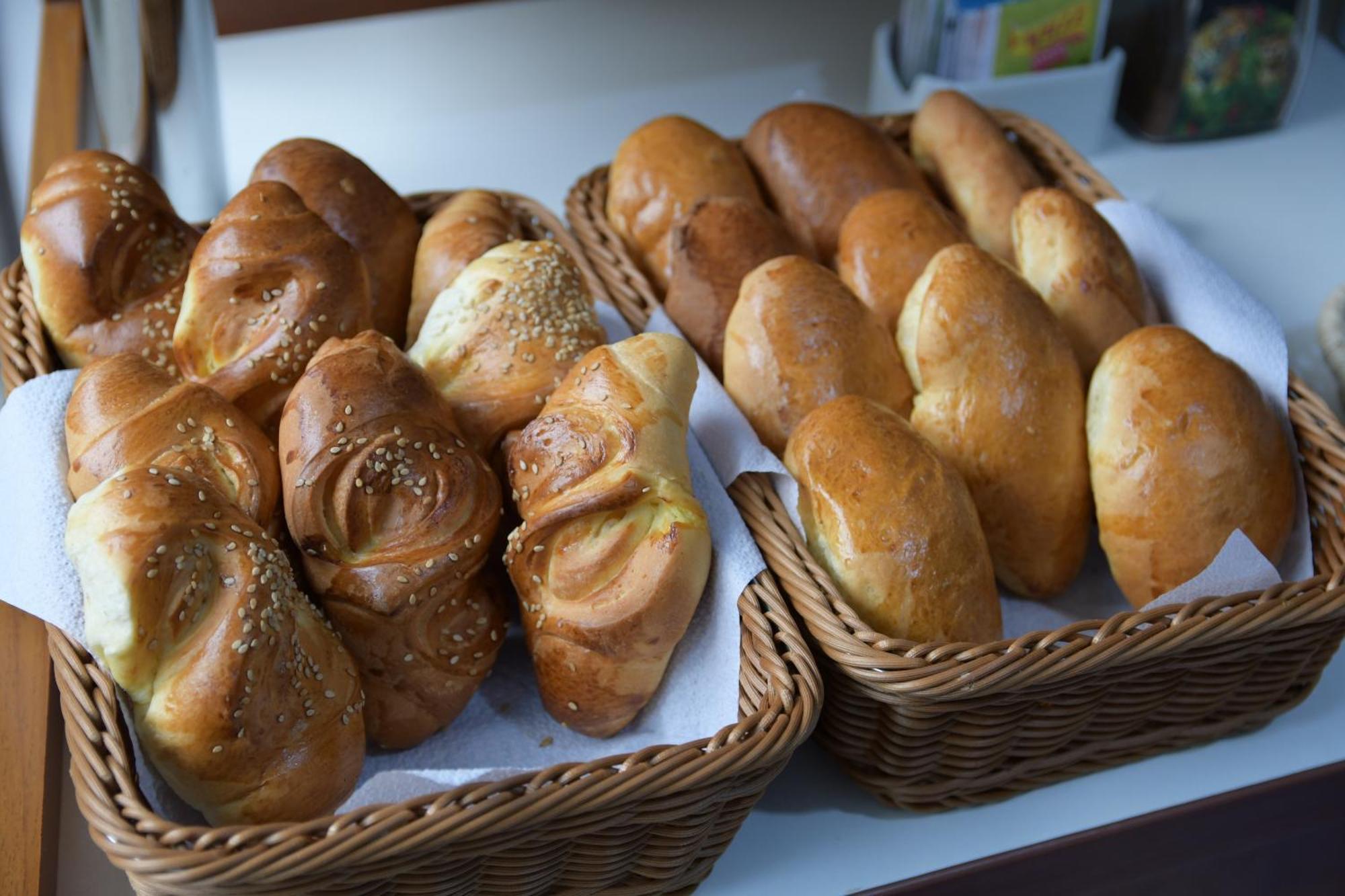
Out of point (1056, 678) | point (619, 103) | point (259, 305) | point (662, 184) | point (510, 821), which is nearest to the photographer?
point (510, 821)

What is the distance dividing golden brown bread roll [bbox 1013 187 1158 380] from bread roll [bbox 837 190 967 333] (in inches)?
3.1

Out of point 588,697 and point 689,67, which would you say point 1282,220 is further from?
point 588,697

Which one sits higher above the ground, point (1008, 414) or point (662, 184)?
point (662, 184)

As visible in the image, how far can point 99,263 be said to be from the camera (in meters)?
1.06

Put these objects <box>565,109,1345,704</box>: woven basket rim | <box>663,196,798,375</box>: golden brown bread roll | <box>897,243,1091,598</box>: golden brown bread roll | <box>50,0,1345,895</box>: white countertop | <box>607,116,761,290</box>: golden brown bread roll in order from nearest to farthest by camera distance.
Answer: <box>565,109,1345,704</box>: woven basket rim → <box>897,243,1091,598</box>: golden brown bread roll → <box>663,196,798,375</box>: golden brown bread roll → <box>607,116,761,290</box>: golden brown bread roll → <box>50,0,1345,895</box>: white countertop

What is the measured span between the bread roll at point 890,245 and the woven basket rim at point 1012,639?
271 mm

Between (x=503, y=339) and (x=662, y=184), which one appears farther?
(x=662, y=184)

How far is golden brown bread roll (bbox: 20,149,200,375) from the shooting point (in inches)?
41.6

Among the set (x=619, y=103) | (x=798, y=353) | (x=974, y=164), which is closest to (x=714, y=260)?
(x=798, y=353)

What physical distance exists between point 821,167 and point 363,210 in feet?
1.59

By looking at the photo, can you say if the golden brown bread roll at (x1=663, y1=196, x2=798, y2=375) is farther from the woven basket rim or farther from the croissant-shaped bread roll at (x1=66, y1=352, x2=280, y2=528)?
the croissant-shaped bread roll at (x1=66, y1=352, x2=280, y2=528)

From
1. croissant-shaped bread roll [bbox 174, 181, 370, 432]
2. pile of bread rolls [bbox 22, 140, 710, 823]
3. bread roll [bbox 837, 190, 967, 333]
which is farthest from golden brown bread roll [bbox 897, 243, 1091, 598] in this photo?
croissant-shaped bread roll [bbox 174, 181, 370, 432]

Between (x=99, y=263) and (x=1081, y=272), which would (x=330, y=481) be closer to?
(x=99, y=263)

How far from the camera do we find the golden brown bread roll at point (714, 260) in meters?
1.16
